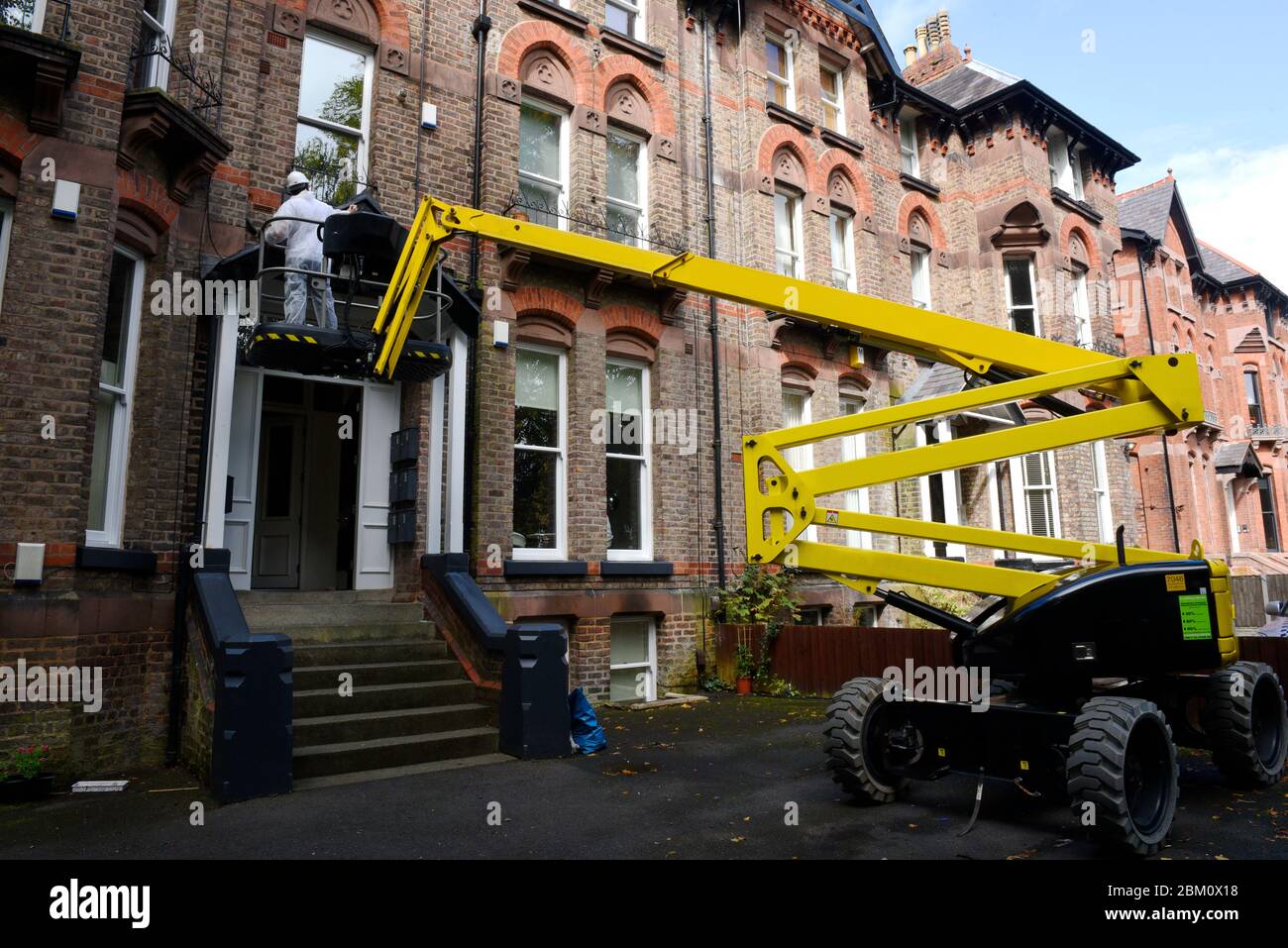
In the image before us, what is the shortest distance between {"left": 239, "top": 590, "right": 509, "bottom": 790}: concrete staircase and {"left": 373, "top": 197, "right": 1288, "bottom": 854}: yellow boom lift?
3.73 metres

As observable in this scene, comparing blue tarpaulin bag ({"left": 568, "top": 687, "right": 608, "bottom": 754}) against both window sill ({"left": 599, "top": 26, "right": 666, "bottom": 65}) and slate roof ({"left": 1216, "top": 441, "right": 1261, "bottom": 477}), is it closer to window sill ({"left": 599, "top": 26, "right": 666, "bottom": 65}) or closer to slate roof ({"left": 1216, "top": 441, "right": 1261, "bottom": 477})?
window sill ({"left": 599, "top": 26, "right": 666, "bottom": 65})

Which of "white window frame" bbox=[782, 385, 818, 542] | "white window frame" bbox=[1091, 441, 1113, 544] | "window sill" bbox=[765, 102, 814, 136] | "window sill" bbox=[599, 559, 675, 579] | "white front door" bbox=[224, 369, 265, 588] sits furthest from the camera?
"white window frame" bbox=[1091, 441, 1113, 544]

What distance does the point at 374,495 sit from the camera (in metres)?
10.0

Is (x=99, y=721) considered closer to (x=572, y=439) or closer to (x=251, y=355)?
(x=251, y=355)

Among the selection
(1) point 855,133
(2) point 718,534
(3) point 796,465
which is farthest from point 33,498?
(1) point 855,133

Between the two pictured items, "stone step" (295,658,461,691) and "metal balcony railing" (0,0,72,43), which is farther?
"stone step" (295,658,461,691)

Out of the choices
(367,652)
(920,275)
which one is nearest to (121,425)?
(367,652)

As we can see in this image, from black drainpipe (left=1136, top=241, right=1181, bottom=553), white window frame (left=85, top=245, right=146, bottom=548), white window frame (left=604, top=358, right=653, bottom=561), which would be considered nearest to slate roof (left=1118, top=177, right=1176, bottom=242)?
black drainpipe (left=1136, top=241, right=1181, bottom=553)

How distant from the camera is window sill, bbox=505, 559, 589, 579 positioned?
34.1 ft

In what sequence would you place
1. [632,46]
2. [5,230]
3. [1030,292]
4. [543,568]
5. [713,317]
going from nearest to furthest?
[5,230], [543,568], [632,46], [713,317], [1030,292]

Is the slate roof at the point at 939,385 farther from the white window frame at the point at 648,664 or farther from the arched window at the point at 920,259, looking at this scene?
the white window frame at the point at 648,664

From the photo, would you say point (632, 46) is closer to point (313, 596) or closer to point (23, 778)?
point (313, 596)

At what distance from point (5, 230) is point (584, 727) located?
6928 millimetres

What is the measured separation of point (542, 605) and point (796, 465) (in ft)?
19.8
